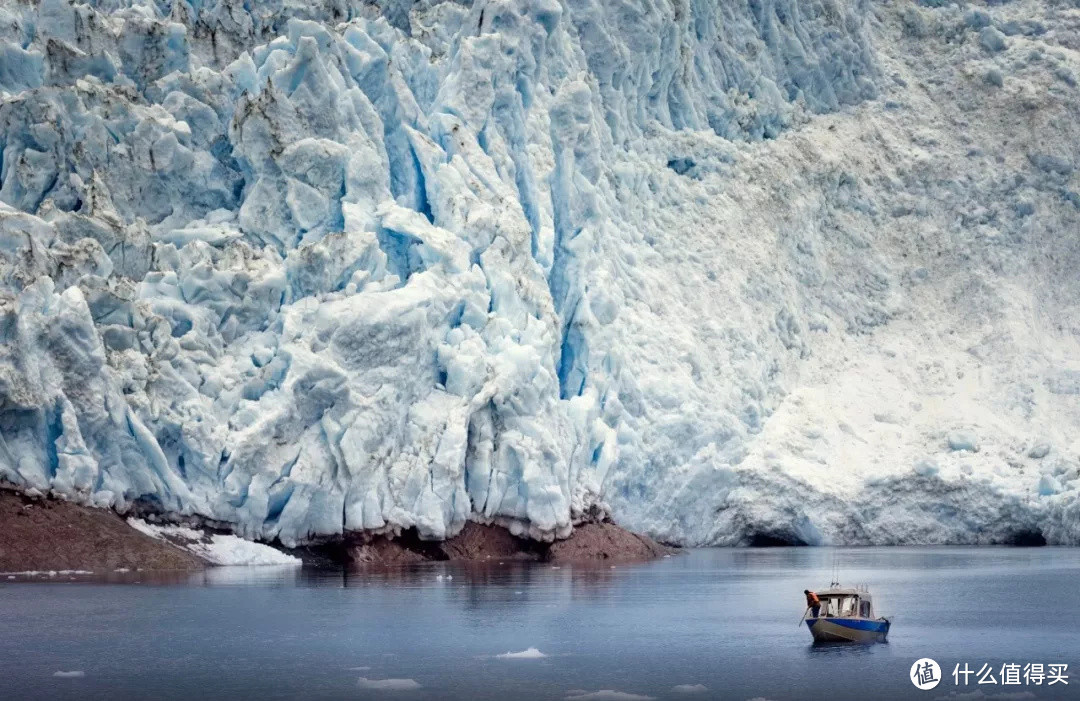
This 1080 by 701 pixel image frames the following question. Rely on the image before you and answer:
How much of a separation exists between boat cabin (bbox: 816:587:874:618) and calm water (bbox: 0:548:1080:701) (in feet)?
1.61

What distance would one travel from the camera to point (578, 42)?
1289 inches

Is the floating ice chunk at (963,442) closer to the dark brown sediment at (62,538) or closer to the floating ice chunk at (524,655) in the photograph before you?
the dark brown sediment at (62,538)

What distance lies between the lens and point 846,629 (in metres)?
18.2

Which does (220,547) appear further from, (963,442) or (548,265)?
(963,442)

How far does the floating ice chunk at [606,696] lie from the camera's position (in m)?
13.8

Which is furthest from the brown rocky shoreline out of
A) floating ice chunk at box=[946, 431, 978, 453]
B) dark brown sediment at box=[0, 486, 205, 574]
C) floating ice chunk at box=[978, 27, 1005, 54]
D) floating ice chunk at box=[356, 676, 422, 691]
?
floating ice chunk at box=[978, 27, 1005, 54]

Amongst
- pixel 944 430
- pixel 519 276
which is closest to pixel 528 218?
pixel 519 276

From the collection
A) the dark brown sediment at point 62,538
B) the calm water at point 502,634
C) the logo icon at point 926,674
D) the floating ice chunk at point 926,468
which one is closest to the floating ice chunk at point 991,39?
the floating ice chunk at point 926,468

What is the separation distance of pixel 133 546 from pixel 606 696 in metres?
11.7

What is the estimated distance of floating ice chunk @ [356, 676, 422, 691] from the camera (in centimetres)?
1423

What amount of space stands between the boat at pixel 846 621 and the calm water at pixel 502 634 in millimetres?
313

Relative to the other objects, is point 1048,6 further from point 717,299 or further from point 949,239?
point 717,299

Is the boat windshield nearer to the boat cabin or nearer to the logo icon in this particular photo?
the boat cabin

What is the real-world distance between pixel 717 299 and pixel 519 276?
284 inches
